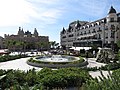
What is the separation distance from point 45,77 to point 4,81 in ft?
8.97

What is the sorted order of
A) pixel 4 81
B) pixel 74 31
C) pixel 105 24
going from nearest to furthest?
pixel 4 81 < pixel 105 24 < pixel 74 31

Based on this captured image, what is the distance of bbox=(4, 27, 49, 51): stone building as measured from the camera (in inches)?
4145

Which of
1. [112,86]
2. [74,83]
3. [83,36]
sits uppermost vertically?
[83,36]

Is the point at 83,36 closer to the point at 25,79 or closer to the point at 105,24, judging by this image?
the point at 105,24

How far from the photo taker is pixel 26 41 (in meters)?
125

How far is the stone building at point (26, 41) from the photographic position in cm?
10529

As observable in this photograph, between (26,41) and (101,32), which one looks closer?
Result: (101,32)

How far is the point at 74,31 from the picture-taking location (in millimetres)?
98312

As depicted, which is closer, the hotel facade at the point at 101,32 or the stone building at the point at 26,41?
the hotel facade at the point at 101,32

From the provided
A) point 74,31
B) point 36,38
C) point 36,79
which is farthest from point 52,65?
point 36,38

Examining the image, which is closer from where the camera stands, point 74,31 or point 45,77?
point 45,77

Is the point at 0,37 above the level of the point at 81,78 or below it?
above

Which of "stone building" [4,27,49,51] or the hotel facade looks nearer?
the hotel facade

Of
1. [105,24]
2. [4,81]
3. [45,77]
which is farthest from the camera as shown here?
[105,24]
